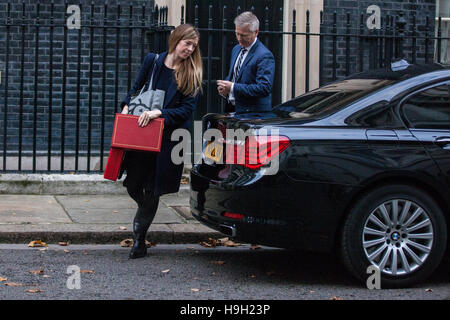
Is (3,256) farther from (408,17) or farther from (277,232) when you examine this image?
(408,17)

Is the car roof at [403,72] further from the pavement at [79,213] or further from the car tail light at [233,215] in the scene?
the pavement at [79,213]

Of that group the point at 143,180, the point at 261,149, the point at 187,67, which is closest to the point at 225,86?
the point at 187,67

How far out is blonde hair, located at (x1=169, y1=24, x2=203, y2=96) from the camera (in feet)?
21.6

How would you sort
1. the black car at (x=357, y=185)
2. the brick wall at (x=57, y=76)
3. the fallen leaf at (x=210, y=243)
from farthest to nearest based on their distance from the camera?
the brick wall at (x=57, y=76), the fallen leaf at (x=210, y=243), the black car at (x=357, y=185)

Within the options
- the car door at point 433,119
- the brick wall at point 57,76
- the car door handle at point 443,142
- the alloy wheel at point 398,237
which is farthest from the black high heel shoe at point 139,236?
the brick wall at point 57,76

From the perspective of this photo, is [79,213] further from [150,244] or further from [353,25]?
[353,25]

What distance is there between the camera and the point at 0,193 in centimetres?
931

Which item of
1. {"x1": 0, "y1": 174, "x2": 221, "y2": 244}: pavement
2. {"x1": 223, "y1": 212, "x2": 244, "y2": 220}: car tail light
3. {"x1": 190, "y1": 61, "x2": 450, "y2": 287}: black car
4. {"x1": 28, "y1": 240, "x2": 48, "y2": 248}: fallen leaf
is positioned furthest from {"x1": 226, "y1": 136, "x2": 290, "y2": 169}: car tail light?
{"x1": 28, "y1": 240, "x2": 48, "y2": 248}: fallen leaf

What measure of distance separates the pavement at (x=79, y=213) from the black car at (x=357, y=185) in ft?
5.41

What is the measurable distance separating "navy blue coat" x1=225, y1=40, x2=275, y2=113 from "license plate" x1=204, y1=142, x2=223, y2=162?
0.70m

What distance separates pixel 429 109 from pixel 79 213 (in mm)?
3721

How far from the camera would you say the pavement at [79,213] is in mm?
7328

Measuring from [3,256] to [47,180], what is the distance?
2.78 m
